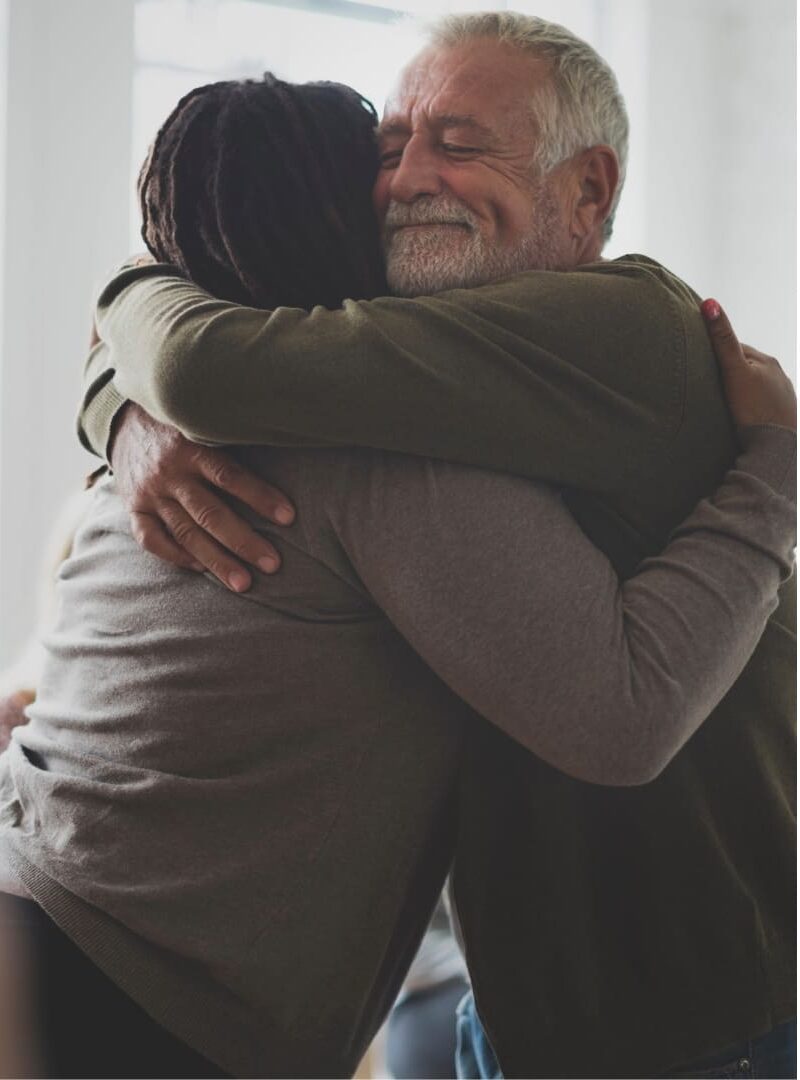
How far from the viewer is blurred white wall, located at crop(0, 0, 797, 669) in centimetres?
168

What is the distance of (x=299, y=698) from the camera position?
36.9 inches

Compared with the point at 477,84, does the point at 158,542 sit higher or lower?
lower

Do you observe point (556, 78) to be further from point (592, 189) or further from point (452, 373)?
point (452, 373)

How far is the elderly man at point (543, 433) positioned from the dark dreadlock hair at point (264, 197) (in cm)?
4

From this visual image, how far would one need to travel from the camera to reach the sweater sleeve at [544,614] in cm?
85

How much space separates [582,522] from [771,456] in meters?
0.18

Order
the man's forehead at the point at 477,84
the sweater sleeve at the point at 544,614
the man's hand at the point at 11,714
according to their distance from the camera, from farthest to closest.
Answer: the man's hand at the point at 11,714 < the man's forehead at the point at 477,84 < the sweater sleeve at the point at 544,614

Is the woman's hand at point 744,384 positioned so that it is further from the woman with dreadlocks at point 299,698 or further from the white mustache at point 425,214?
the white mustache at point 425,214

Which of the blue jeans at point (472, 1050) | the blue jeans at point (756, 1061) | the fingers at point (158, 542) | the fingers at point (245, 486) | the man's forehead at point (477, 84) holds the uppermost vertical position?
the man's forehead at point (477, 84)

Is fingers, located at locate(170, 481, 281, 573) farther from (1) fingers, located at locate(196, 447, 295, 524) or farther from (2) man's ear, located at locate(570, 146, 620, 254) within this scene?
(2) man's ear, located at locate(570, 146, 620, 254)

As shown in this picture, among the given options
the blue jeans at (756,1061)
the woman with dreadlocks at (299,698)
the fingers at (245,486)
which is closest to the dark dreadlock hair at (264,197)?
the woman with dreadlocks at (299,698)

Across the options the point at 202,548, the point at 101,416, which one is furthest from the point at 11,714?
the point at 202,548

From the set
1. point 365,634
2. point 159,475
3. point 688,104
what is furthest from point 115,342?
point 688,104

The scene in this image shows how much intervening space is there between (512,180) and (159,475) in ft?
1.52
